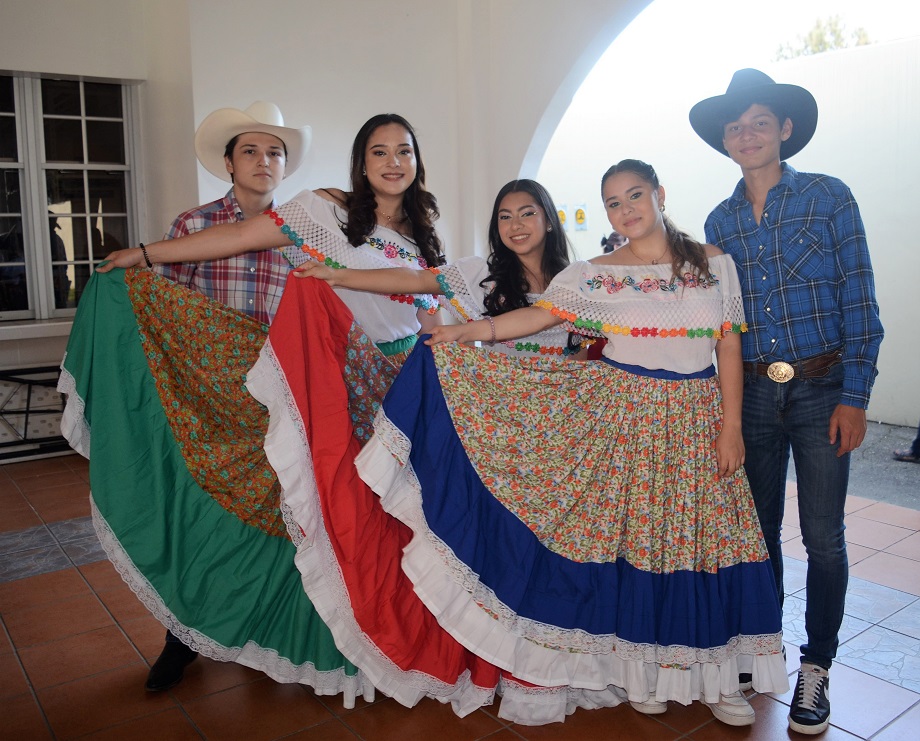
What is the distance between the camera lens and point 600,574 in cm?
214

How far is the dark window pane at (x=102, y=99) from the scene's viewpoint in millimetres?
5590

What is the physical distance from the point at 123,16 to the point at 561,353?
172 inches

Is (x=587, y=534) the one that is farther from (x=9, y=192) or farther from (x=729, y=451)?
(x=9, y=192)

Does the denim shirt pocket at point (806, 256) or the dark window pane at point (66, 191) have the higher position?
the dark window pane at point (66, 191)

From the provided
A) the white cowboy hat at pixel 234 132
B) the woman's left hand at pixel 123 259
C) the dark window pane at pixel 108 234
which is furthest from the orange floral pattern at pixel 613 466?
the dark window pane at pixel 108 234

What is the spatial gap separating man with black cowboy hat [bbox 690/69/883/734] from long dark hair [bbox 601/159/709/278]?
13 cm

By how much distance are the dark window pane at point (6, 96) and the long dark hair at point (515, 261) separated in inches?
171

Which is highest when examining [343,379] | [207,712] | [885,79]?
[885,79]

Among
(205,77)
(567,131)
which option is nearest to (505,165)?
(205,77)

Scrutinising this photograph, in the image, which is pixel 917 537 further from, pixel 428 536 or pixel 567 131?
pixel 567 131

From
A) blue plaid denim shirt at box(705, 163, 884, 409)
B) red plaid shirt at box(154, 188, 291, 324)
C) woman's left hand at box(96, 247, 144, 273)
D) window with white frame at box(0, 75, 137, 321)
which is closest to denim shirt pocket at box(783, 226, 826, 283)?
blue plaid denim shirt at box(705, 163, 884, 409)

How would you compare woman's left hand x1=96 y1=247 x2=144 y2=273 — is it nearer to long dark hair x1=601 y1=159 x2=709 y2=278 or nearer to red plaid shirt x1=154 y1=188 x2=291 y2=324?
red plaid shirt x1=154 y1=188 x2=291 y2=324

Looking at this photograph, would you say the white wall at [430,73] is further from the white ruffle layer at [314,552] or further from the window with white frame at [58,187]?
the white ruffle layer at [314,552]

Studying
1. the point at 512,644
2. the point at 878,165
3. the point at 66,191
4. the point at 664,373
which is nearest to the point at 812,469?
A: the point at 664,373
